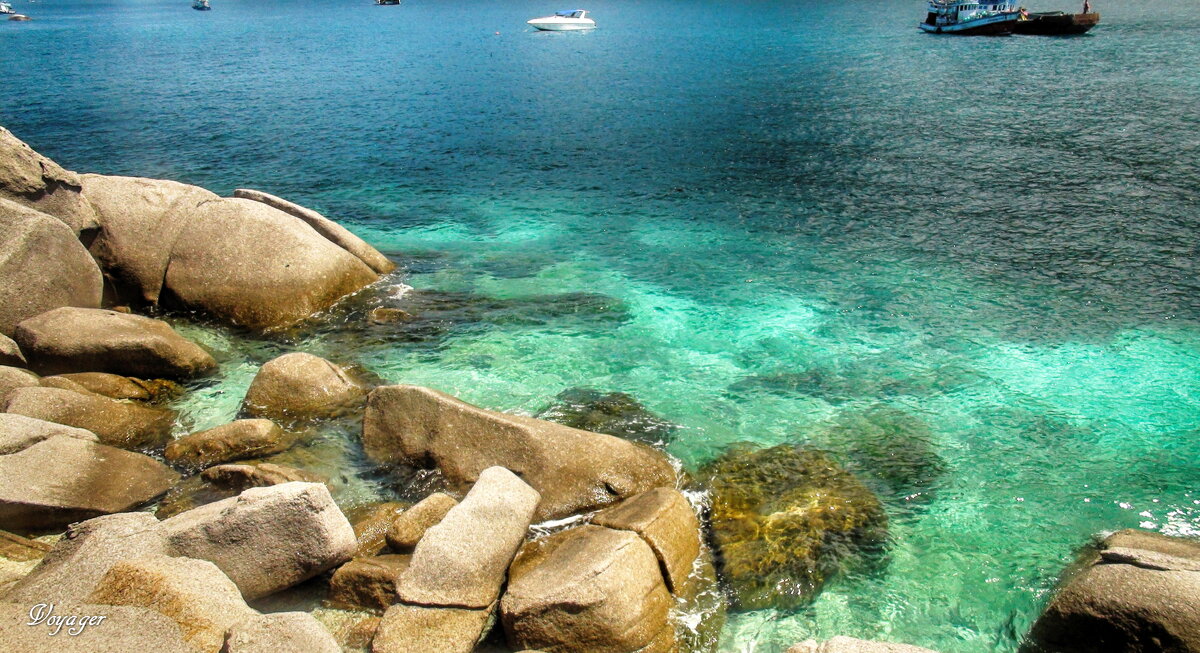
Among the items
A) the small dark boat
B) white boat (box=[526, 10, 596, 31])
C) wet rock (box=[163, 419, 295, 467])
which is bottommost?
wet rock (box=[163, 419, 295, 467])

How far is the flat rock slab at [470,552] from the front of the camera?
7.64 metres

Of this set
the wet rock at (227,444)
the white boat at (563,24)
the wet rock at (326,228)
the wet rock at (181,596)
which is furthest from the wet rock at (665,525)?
the white boat at (563,24)

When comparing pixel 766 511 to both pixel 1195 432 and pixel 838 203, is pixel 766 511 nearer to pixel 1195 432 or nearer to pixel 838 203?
pixel 1195 432

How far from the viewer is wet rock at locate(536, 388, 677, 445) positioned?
39.2ft

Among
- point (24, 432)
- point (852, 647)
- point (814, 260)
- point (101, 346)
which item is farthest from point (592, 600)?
point (814, 260)

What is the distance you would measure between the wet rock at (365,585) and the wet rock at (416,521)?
41cm

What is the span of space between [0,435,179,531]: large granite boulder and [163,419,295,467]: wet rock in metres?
0.41

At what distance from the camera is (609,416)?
12.4 metres

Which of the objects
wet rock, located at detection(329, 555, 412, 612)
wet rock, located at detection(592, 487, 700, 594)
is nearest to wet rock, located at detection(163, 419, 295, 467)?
wet rock, located at detection(329, 555, 412, 612)

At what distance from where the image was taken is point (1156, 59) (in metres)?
45.3

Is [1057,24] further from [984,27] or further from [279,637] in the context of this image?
[279,637]

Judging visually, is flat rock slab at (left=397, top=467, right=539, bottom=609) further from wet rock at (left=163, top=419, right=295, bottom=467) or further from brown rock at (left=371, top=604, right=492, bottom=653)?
wet rock at (left=163, top=419, right=295, bottom=467)

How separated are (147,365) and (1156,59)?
54.1 metres

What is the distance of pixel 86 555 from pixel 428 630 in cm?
326
